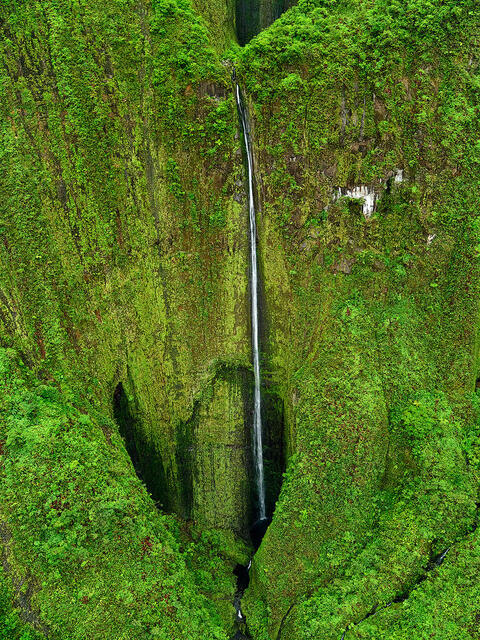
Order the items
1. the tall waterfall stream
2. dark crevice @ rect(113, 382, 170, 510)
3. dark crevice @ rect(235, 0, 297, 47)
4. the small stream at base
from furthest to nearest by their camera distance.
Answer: dark crevice @ rect(235, 0, 297, 47) < dark crevice @ rect(113, 382, 170, 510) < the tall waterfall stream < the small stream at base

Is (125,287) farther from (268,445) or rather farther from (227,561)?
(227,561)

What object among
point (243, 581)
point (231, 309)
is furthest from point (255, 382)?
point (243, 581)

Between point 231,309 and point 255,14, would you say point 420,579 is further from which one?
point 255,14

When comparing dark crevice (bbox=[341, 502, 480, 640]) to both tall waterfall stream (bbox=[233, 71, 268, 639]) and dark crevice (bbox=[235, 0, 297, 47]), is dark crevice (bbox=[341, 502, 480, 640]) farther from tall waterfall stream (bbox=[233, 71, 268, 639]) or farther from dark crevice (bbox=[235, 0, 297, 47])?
dark crevice (bbox=[235, 0, 297, 47])

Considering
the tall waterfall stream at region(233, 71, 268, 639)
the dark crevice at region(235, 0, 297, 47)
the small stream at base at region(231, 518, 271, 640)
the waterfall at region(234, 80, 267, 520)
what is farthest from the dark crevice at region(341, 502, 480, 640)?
the dark crevice at region(235, 0, 297, 47)

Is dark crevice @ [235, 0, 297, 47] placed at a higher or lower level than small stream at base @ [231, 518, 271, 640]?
higher

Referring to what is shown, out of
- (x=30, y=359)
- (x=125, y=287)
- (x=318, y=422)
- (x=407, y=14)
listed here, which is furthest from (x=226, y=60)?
(x=318, y=422)

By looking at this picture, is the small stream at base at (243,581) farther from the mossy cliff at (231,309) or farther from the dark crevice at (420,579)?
the dark crevice at (420,579)
